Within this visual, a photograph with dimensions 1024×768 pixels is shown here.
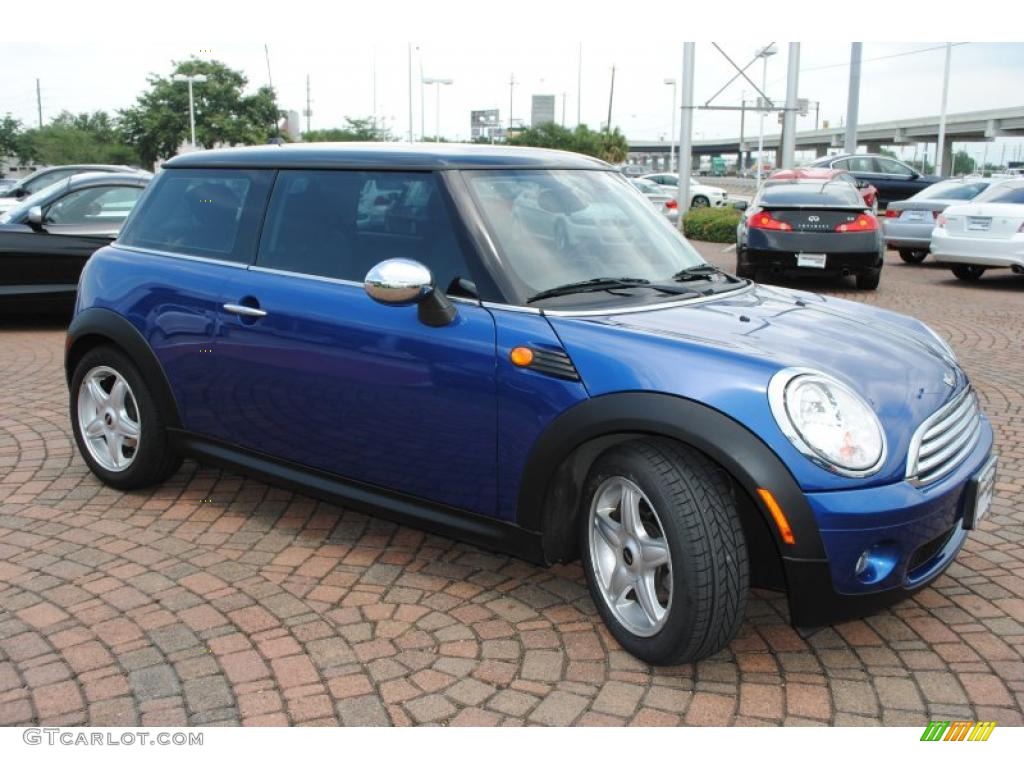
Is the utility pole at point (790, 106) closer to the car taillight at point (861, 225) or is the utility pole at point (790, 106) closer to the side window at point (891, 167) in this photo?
the side window at point (891, 167)

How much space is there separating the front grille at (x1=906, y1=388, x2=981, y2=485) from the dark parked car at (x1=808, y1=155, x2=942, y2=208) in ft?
73.8

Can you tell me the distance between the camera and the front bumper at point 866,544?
9.57ft

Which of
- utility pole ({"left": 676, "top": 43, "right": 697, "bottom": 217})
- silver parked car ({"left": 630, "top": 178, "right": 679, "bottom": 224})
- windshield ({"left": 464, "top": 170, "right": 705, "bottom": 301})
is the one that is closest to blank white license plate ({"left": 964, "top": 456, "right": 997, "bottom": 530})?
windshield ({"left": 464, "top": 170, "right": 705, "bottom": 301})

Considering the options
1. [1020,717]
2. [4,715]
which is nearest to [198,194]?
[4,715]

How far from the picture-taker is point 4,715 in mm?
2957

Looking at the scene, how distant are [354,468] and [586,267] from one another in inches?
47.4

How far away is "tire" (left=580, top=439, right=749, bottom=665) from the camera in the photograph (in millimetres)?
3010

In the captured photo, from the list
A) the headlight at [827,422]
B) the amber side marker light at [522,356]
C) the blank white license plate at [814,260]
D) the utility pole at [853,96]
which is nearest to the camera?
the headlight at [827,422]

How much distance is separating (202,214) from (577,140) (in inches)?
2199

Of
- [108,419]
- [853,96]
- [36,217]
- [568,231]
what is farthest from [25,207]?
[853,96]

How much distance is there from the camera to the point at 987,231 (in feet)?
43.0

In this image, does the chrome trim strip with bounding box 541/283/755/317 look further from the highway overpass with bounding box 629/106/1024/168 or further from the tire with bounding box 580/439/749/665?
the highway overpass with bounding box 629/106/1024/168

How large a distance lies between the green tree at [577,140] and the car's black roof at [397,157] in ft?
171

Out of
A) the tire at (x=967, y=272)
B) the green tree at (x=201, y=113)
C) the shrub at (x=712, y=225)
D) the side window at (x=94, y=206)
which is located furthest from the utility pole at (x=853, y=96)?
the green tree at (x=201, y=113)
